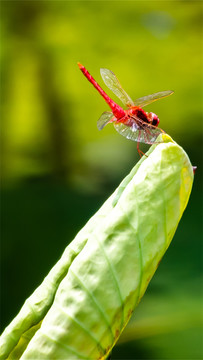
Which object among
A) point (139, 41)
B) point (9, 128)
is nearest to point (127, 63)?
point (139, 41)

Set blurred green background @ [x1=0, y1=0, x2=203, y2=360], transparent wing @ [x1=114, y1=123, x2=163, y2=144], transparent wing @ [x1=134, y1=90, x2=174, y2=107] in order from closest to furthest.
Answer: transparent wing @ [x1=114, y1=123, x2=163, y2=144]
transparent wing @ [x1=134, y1=90, x2=174, y2=107]
blurred green background @ [x1=0, y1=0, x2=203, y2=360]

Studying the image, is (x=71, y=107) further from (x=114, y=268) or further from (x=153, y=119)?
(x=114, y=268)

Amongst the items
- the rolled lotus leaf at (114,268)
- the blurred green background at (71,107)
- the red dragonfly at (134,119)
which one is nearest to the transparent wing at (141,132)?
the red dragonfly at (134,119)

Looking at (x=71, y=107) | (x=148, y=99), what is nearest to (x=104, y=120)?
(x=148, y=99)

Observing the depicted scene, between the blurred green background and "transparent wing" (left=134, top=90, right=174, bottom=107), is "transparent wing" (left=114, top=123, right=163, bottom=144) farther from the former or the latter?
the blurred green background

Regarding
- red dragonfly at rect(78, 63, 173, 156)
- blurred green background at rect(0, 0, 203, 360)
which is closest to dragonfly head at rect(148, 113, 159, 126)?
red dragonfly at rect(78, 63, 173, 156)

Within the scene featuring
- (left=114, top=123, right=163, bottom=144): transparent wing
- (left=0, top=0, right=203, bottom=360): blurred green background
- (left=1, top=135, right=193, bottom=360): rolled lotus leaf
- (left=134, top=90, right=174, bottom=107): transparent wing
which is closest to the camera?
(left=1, top=135, right=193, bottom=360): rolled lotus leaf
